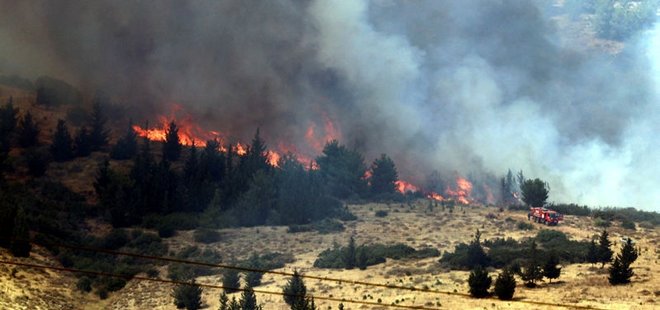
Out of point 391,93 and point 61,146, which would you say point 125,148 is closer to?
point 61,146

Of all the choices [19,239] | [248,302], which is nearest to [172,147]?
[19,239]

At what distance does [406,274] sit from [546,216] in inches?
885

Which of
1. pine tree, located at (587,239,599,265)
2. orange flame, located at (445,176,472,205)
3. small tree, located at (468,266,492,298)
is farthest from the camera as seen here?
orange flame, located at (445,176,472,205)

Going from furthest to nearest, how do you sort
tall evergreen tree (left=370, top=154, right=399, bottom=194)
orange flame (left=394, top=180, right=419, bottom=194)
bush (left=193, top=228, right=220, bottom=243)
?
orange flame (left=394, top=180, right=419, bottom=194) < tall evergreen tree (left=370, top=154, right=399, bottom=194) < bush (left=193, top=228, right=220, bottom=243)

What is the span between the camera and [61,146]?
258 ft

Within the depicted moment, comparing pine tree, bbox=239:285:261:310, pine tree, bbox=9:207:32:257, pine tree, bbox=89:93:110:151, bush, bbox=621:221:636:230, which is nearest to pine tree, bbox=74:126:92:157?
pine tree, bbox=89:93:110:151

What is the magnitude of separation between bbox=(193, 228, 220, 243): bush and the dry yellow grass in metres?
0.99

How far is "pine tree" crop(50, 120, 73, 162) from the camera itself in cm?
7825

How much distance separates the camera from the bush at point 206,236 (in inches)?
2464

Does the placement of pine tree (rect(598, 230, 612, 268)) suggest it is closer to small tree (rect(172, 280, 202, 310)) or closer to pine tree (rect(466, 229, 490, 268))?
pine tree (rect(466, 229, 490, 268))

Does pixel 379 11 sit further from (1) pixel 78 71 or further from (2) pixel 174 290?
(2) pixel 174 290

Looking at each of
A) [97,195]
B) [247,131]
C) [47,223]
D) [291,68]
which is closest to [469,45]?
[291,68]

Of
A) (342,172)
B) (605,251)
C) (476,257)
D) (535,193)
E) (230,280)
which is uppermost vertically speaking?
(342,172)

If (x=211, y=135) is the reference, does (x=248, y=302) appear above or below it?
below
